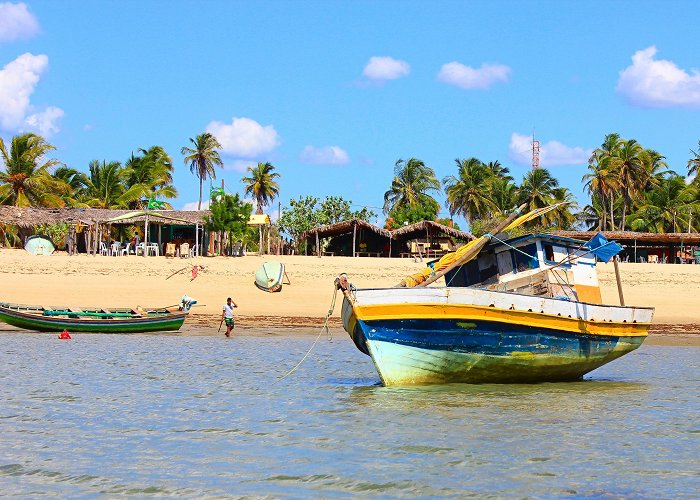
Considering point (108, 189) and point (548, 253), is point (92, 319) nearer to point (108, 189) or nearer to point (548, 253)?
point (548, 253)

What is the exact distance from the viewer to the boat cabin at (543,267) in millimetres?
18719

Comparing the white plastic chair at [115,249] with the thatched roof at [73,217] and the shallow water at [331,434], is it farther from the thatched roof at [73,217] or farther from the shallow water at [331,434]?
the shallow water at [331,434]

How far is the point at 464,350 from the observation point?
1647 cm

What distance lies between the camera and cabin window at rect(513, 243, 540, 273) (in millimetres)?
18891

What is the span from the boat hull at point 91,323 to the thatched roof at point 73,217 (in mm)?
19937

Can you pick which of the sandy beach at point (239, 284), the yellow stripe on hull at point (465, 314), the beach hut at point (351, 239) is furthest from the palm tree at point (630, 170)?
the yellow stripe on hull at point (465, 314)

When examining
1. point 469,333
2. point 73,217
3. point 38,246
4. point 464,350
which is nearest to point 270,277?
point 38,246

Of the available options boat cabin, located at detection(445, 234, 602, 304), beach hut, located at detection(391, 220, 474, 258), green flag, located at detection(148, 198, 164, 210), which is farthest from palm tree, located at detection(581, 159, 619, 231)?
boat cabin, located at detection(445, 234, 602, 304)

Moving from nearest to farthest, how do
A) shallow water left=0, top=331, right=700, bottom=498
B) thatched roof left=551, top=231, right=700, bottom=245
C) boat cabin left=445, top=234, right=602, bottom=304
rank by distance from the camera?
shallow water left=0, top=331, right=700, bottom=498, boat cabin left=445, top=234, right=602, bottom=304, thatched roof left=551, top=231, right=700, bottom=245

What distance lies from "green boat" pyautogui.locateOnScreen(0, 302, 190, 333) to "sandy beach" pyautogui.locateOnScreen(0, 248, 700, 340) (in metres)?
3.39

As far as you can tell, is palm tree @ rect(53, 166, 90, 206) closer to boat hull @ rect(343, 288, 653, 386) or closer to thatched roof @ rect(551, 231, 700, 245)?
thatched roof @ rect(551, 231, 700, 245)

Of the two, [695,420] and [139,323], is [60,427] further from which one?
[139,323]

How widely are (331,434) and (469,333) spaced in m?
4.54

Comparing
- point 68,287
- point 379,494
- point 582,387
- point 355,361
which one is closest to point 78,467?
point 379,494
